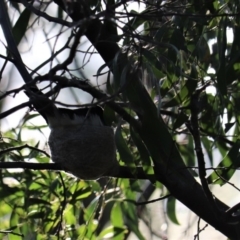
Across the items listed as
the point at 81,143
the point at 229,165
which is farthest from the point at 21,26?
the point at 229,165

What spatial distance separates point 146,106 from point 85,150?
12.1 inches

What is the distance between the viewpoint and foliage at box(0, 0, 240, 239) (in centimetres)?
135

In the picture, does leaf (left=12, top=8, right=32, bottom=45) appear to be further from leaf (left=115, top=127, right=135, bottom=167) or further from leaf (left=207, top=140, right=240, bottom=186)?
leaf (left=207, top=140, right=240, bottom=186)

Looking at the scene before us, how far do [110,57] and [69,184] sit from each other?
69 centimetres

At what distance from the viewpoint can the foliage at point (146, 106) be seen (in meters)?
1.35

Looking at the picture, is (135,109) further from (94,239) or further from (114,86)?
(94,239)

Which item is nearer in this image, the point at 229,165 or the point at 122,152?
the point at 122,152

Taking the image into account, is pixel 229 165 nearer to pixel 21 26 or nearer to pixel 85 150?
pixel 85 150

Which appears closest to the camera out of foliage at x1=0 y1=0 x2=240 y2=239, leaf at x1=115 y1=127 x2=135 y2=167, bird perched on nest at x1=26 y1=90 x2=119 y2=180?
foliage at x1=0 y1=0 x2=240 y2=239

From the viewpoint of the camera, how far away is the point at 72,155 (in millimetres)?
1703

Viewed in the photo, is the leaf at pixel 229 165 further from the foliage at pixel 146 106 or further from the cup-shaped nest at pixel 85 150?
the cup-shaped nest at pixel 85 150

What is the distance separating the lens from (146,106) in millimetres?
1501

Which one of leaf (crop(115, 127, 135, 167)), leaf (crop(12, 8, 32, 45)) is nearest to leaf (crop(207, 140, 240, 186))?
leaf (crop(115, 127, 135, 167))

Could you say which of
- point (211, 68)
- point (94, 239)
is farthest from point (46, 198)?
point (211, 68)
